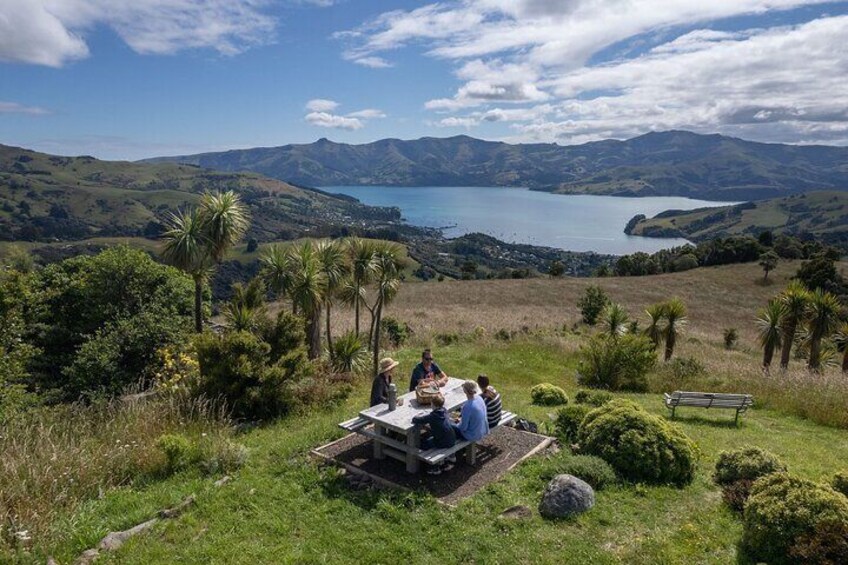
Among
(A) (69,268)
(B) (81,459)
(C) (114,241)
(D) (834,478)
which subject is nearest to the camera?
(D) (834,478)

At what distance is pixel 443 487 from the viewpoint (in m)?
7.64

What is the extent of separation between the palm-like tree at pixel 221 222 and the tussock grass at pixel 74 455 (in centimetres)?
740

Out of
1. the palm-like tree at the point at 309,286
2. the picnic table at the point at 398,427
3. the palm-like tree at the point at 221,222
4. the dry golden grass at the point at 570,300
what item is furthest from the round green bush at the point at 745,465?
the dry golden grass at the point at 570,300

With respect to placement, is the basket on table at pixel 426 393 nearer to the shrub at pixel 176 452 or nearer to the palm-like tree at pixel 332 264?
the shrub at pixel 176 452

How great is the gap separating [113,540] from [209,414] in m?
4.16

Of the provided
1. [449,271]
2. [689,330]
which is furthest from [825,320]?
[449,271]

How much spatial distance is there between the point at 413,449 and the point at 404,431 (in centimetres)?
34

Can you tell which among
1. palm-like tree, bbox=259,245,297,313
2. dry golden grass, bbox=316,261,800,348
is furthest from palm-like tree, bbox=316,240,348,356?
dry golden grass, bbox=316,261,800,348

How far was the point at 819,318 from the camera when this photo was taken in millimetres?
20594

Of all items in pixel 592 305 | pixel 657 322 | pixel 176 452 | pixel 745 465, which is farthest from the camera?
pixel 592 305

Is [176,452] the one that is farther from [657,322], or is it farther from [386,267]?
[657,322]

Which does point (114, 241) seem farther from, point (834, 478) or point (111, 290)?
point (834, 478)

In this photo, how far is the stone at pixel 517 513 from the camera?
6711mm

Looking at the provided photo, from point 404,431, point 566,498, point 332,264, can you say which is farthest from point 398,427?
point 332,264
